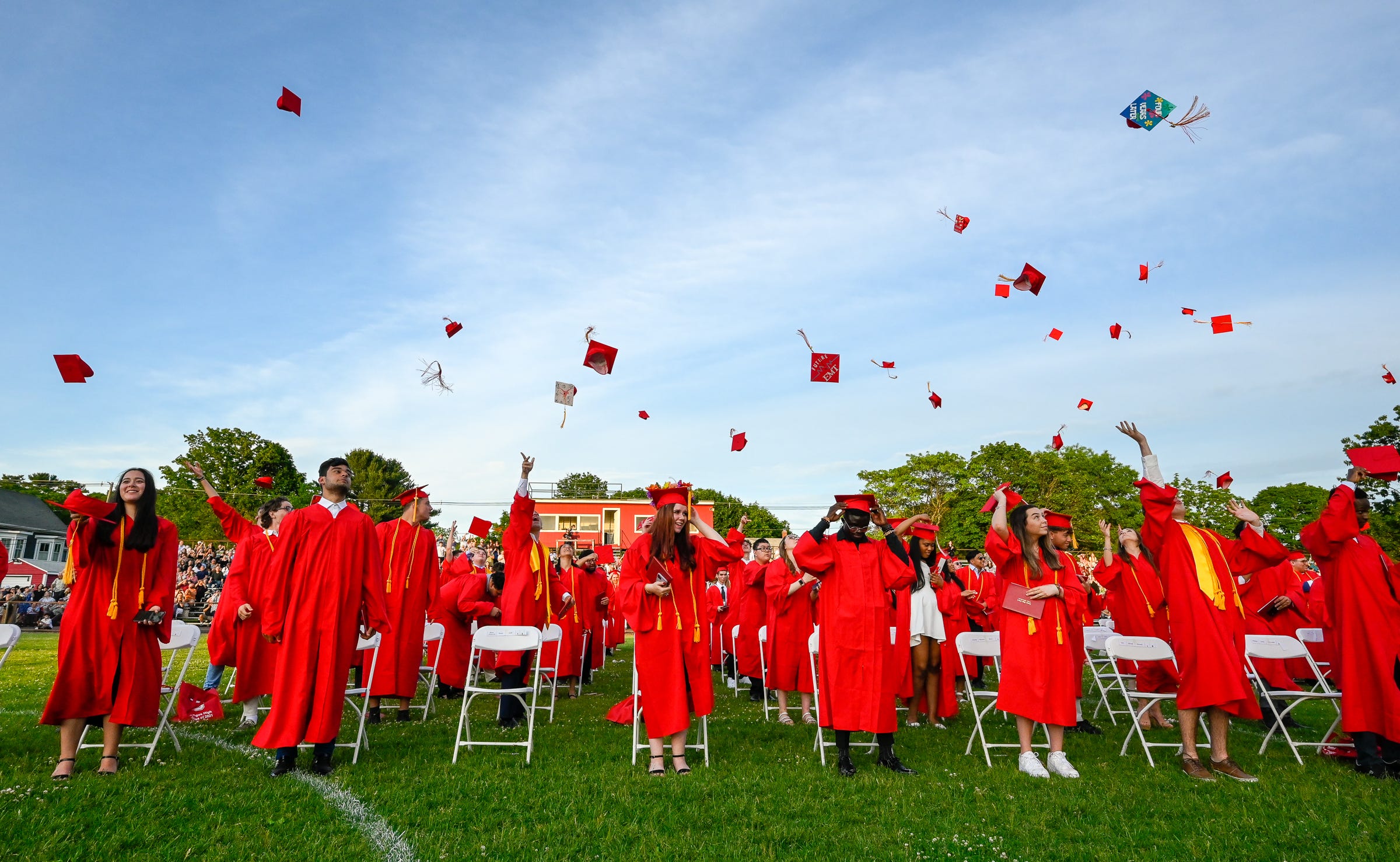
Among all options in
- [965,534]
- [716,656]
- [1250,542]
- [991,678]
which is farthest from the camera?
[965,534]

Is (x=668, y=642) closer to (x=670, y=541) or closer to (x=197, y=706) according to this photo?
(x=670, y=541)

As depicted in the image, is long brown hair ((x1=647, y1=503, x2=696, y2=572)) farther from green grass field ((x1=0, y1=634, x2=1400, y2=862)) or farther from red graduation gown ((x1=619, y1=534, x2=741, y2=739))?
green grass field ((x1=0, y1=634, x2=1400, y2=862))

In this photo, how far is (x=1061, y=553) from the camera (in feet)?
22.2

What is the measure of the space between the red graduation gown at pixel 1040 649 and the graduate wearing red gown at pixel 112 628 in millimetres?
6189

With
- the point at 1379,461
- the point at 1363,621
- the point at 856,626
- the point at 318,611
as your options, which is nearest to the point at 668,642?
the point at 856,626

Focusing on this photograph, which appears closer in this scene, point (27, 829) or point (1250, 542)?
point (27, 829)

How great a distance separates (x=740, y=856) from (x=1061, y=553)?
13.9ft

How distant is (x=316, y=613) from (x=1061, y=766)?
5.70 m

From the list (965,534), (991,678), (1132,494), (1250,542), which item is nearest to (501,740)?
(1250,542)

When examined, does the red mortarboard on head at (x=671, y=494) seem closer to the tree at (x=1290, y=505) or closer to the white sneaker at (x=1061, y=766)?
the white sneaker at (x=1061, y=766)

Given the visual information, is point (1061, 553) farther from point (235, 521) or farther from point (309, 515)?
point (235, 521)

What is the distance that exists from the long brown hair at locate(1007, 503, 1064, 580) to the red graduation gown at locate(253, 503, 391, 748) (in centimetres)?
503

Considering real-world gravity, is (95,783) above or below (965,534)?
below

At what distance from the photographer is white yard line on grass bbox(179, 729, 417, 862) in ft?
13.2
